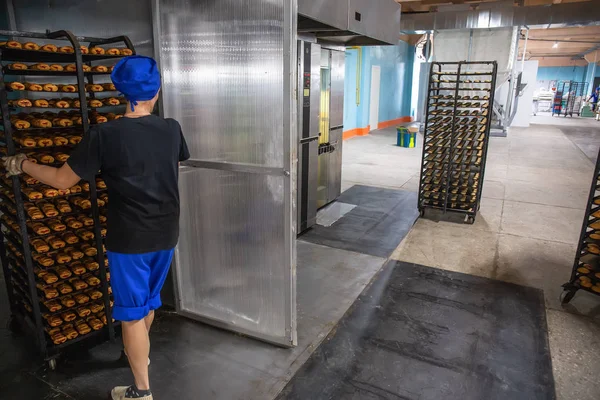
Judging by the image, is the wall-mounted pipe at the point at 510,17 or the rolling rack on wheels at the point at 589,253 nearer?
the rolling rack on wheels at the point at 589,253

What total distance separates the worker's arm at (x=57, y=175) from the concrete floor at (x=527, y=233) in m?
2.78

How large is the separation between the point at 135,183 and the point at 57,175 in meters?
0.34

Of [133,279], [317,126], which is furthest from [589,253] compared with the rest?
[133,279]

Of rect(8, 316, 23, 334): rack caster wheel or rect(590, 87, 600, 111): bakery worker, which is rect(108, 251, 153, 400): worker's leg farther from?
rect(590, 87, 600, 111): bakery worker

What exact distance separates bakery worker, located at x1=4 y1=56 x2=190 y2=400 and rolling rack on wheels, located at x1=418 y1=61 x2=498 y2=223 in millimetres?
3651

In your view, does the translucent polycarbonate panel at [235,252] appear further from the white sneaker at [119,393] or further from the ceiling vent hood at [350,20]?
the ceiling vent hood at [350,20]

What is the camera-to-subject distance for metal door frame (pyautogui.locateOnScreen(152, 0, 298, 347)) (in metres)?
2.10

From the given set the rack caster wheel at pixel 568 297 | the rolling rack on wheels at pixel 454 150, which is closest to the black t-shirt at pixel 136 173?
the rack caster wheel at pixel 568 297

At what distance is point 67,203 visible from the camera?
2.32 metres

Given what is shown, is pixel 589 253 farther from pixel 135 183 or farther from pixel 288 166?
pixel 135 183

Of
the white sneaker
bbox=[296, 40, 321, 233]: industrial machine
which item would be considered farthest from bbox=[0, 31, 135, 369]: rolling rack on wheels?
bbox=[296, 40, 321, 233]: industrial machine

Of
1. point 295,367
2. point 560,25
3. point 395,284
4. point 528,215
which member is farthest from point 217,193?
point 560,25

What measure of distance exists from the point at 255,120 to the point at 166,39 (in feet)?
2.67

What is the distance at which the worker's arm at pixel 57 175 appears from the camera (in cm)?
177
